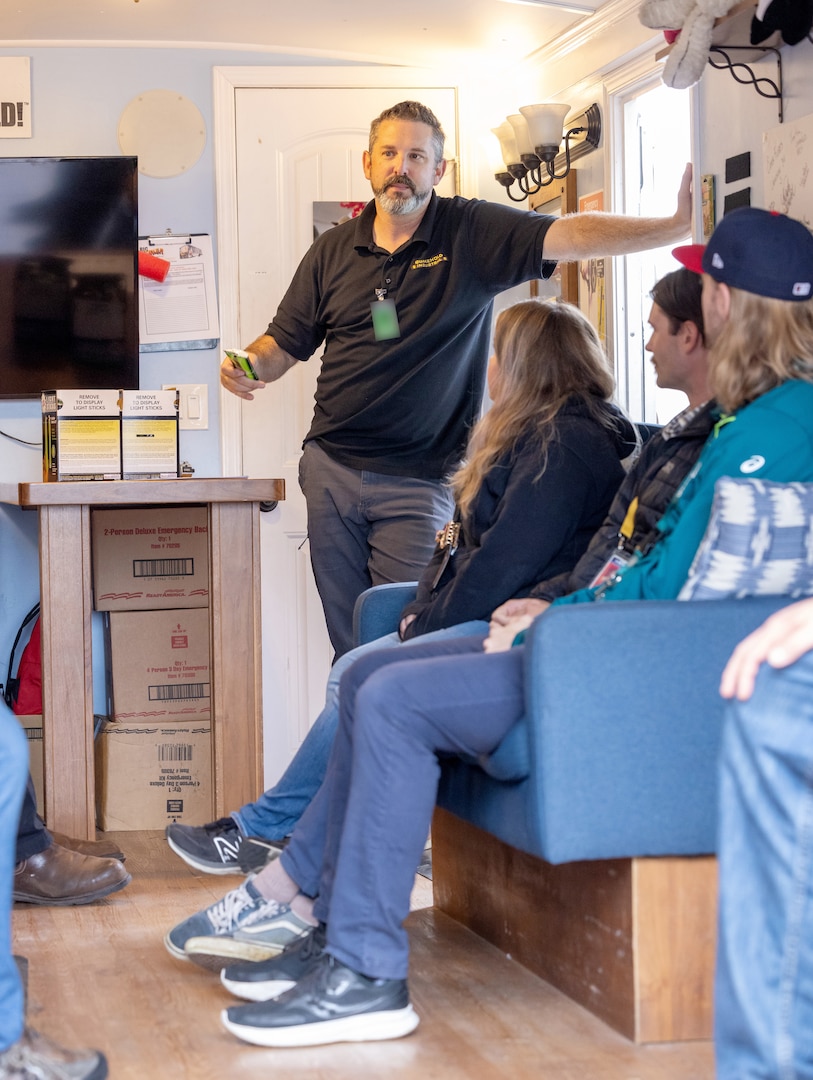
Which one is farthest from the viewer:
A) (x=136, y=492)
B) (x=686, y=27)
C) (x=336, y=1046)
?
(x=136, y=492)

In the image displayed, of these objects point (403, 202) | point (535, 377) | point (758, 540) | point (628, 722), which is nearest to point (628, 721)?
point (628, 722)

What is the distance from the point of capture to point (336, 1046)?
1823mm

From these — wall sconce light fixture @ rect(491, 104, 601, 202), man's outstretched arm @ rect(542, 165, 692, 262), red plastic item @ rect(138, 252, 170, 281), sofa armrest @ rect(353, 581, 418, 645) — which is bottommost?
sofa armrest @ rect(353, 581, 418, 645)

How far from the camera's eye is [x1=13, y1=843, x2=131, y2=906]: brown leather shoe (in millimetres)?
2646

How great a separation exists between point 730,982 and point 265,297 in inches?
136

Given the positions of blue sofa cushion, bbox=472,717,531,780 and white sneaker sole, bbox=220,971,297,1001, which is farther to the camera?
white sneaker sole, bbox=220,971,297,1001

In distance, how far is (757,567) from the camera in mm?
1748

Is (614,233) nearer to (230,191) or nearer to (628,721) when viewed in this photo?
(628,721)

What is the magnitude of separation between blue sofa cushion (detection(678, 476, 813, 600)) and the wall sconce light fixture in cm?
220

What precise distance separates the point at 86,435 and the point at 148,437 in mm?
151

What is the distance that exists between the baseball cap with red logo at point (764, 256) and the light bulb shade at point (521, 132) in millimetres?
2017

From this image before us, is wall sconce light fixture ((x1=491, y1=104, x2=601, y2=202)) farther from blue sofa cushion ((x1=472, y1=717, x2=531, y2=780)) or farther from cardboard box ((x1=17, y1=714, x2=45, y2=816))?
blue sofa cushion ((x1=472, y1=717, x2=531, y2=780))

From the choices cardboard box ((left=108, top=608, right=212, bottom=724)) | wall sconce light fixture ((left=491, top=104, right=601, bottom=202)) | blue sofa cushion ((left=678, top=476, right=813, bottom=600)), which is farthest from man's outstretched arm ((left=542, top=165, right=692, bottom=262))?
cardboard box ((left=108, top=608, right=212, bottom=724))

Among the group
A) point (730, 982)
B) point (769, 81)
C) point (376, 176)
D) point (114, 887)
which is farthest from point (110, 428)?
point (730, 982)
